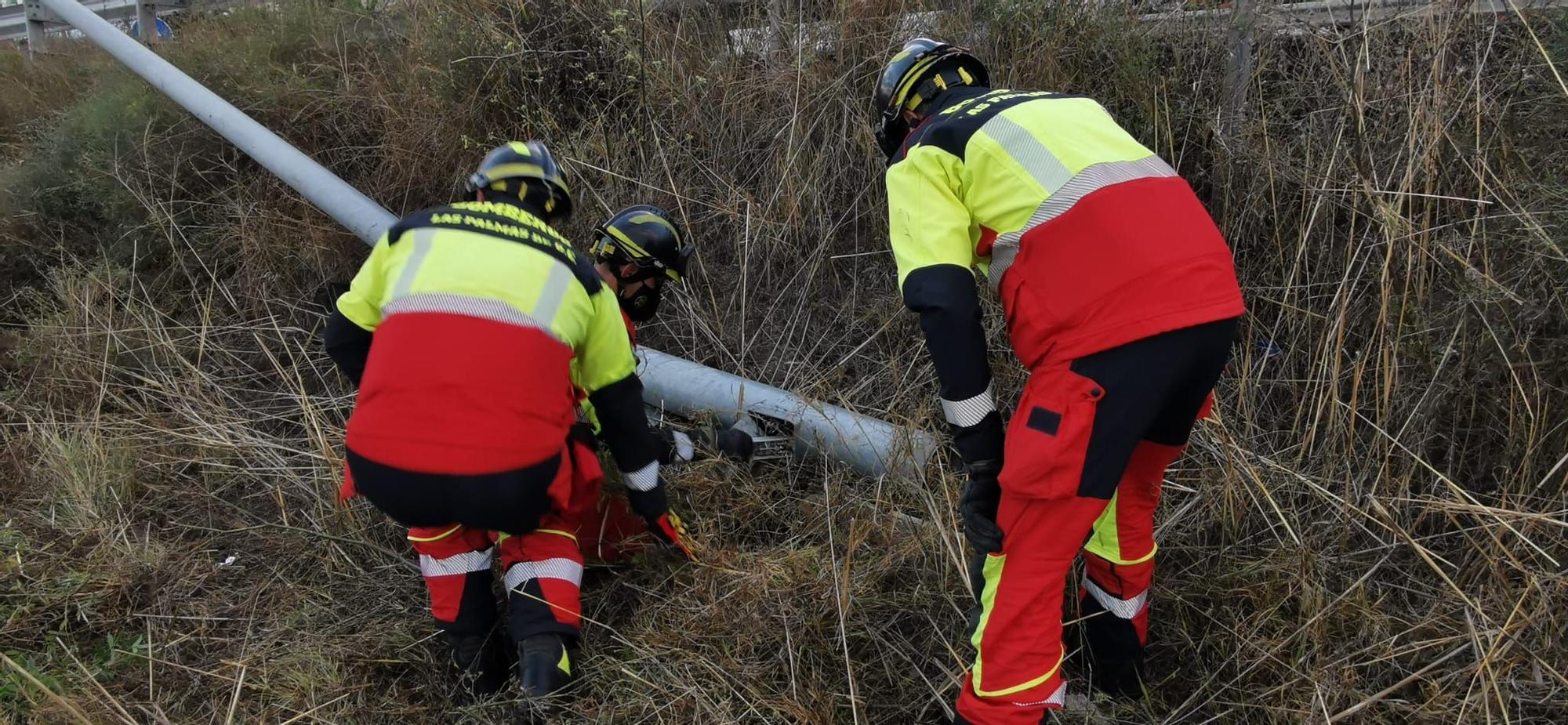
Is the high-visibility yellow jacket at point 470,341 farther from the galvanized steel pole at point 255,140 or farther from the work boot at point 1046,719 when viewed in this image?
the galvanized steel pole at point 255,140

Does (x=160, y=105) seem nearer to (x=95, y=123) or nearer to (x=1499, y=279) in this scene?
(x=95, y=123)

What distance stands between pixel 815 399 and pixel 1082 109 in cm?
153

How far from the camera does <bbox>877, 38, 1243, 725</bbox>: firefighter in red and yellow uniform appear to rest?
1884mm

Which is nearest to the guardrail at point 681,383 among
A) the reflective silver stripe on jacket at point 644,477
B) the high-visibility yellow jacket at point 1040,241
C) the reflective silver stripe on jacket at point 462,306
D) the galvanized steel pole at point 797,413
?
the galvanized steel pole at point 797,413

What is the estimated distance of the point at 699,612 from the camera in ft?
8.64

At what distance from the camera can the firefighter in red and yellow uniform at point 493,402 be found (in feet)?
7.02

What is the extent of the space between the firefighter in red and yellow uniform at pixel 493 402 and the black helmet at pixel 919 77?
1034 mm

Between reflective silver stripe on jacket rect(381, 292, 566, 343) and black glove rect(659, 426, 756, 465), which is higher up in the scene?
reflective silver stripe on jacket rect(381, 292, 566, 343)

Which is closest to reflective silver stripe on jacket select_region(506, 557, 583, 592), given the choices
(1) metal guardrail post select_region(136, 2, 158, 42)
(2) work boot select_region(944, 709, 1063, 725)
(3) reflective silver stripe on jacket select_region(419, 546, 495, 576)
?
(3) reflective silver stripe on jacket select_region(419, 546, 495, 576)

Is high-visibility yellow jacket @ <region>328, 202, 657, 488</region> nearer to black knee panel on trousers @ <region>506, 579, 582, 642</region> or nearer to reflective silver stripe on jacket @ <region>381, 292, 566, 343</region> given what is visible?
reflective silver stripe on jacket @ <region>381, 292, 566, 343</region>

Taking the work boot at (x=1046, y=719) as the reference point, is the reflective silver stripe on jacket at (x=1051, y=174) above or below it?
above

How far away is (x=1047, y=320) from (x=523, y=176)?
5.27ft

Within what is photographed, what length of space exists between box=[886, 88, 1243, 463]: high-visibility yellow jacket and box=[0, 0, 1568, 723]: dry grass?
30.5 inches

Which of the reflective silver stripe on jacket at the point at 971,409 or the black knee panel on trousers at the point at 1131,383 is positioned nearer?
the black knee panel on trousers at the point at 1131,383
